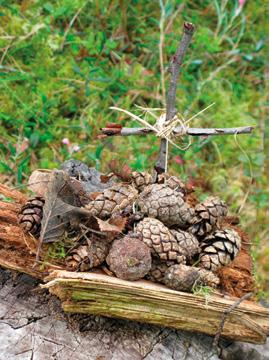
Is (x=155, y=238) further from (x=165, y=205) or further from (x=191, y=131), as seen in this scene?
(x=191, y=131)

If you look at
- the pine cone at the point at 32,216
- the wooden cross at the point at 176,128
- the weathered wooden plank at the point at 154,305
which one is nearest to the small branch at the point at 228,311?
the weathered wooden plank at the point at 154,305

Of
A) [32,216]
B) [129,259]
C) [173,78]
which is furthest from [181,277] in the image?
[173,78]

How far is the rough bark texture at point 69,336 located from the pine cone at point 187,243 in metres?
0.28

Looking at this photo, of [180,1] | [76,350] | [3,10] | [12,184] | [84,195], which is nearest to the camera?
[76,350]

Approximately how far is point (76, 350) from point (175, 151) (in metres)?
2.16

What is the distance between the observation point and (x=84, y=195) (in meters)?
1.97

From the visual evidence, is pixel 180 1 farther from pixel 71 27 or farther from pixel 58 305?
pixel 58 305

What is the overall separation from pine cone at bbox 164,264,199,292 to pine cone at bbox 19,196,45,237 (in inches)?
18.4

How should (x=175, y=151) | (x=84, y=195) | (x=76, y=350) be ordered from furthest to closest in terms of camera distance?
(x=175, y=151) → (x=84, y=195) → (x=76, y=350)

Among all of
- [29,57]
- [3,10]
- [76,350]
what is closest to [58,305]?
[76,350]

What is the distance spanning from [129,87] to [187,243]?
2.27 m

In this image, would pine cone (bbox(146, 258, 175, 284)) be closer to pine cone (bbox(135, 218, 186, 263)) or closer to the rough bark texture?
pine cone (bbox(135, 218, 186, 263))

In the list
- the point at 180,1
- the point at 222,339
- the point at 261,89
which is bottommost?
A: the point at 222,339

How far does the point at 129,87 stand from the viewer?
4.00m
